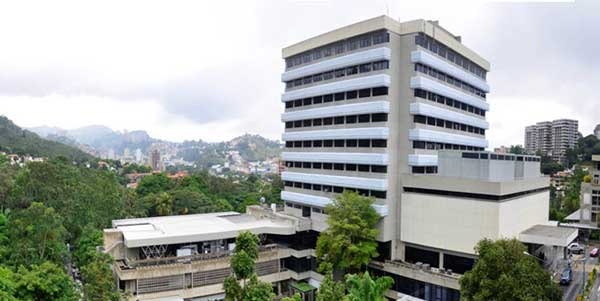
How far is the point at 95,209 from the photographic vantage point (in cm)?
4553

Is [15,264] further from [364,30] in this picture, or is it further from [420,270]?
[364,30]

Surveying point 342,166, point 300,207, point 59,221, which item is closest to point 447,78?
point 342,166

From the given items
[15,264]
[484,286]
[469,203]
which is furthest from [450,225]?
[15,264]

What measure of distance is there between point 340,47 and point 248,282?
81.0 feet

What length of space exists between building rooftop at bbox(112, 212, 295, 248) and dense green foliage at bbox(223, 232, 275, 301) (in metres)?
13.2

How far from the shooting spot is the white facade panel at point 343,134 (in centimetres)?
3586

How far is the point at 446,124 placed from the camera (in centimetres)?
4056

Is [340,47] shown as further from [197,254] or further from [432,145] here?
Answer: [197,254]

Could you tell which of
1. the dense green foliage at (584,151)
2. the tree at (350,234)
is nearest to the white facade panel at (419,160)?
the tree at (350,234)

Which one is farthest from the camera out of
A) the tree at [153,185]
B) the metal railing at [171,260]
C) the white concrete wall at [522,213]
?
the tree at [153,185]

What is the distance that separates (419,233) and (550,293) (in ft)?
38.4

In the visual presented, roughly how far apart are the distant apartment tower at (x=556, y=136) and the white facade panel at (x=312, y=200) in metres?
117

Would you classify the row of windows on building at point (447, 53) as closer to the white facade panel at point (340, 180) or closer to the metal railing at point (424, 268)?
the white facade panel at point (340, 180)

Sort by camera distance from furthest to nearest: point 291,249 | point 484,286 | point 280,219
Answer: point 280,219 < point 291,249 < point 484,286
